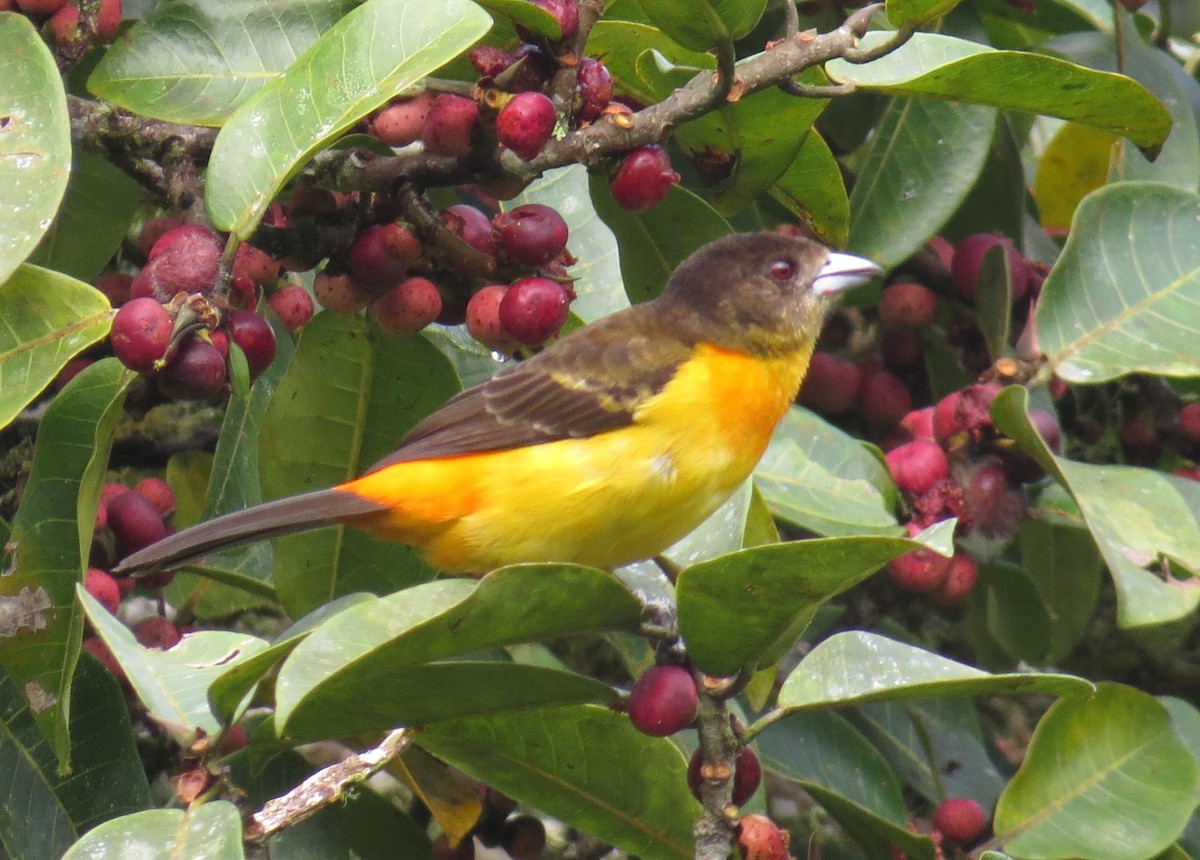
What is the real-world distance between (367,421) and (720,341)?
0.85 m

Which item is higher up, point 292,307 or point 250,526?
point 292,307

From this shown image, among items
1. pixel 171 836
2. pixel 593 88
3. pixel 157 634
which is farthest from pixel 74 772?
pixel 593 88

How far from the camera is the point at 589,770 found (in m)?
2.37

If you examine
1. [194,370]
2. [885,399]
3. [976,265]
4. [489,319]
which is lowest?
[885,399]

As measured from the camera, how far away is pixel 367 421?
2838mm

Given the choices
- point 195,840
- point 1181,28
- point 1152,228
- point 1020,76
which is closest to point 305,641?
point 195,840

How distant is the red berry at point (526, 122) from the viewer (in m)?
2.25

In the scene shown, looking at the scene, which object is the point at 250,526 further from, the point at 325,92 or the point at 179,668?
the point at 325,92

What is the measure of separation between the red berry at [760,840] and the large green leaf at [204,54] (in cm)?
152

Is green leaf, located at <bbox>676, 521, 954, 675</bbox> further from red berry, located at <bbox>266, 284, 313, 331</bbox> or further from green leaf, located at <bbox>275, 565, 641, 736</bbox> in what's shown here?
red berry, located at <bbox>266, 284, 313, 331</bbox>

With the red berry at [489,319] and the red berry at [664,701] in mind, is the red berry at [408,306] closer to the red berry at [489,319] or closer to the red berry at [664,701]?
the red berry at [489,319]

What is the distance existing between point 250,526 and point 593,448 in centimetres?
74

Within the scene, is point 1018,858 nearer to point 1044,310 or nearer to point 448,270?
point 1044,310

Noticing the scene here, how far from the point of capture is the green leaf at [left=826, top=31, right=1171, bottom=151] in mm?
2338
